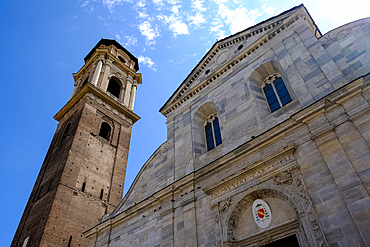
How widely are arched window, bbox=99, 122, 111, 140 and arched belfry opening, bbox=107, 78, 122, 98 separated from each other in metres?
5.78

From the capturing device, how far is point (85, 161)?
25.0m

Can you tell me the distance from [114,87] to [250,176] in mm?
27417

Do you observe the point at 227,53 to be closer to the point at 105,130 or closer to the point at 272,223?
the point at 272,223

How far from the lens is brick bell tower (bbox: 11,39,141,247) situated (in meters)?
20.9

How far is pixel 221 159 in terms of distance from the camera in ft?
38.9

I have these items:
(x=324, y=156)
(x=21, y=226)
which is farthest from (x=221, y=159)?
(x=21, y=226)

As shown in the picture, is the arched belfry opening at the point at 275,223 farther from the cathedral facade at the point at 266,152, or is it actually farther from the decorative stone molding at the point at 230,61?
the decorative stone molding at the point at 230,61

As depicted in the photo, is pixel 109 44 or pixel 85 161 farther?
pixel 109 44

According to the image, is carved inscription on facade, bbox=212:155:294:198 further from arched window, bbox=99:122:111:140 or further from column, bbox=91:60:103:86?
column, bbox=91:60:103:86

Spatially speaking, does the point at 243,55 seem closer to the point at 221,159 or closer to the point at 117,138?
the point at 221,159

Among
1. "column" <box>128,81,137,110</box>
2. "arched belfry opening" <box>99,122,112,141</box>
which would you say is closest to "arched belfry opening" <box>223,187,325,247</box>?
"arched belfry opening" <box>99,122,112,141</box>

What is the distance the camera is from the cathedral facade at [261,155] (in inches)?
334

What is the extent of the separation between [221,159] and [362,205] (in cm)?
528

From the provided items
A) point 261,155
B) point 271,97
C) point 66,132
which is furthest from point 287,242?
point 66,132
